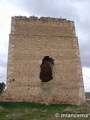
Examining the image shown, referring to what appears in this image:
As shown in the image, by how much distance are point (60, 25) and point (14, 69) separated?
198 inches

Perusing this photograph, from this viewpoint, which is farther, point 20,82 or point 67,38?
point 67,38

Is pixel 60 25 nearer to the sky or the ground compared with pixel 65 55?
nearer to the sky

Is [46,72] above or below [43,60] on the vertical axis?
below

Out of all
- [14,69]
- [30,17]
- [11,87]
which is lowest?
[11,87]

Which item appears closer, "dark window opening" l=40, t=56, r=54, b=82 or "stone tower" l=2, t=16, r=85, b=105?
"stone tower" l=2, t=16, r=85, b=105

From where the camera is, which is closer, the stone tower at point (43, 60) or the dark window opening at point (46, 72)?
the stone tower at point (43, 60)

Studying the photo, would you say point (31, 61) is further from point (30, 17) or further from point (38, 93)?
point (30, 17)

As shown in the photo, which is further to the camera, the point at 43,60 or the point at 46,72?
the point at 46,72

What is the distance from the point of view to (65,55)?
17.1 metres

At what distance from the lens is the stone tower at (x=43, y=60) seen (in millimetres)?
15828

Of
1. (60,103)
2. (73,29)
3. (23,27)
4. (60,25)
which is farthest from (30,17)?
(60,103)

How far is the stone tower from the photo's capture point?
1583 centimetres

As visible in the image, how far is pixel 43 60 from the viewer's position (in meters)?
17.2

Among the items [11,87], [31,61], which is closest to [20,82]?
[11,87]
